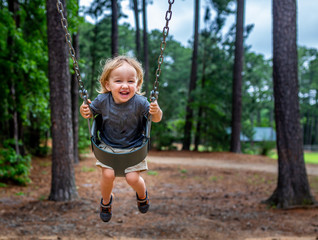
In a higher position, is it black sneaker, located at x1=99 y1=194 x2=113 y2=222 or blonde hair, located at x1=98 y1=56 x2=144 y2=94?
blonde hair, located at x1=98 y1=56 x2=144 y2=94

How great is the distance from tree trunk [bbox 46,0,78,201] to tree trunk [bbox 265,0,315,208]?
506 centimetres

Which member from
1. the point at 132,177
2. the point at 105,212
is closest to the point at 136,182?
the point at 132,177

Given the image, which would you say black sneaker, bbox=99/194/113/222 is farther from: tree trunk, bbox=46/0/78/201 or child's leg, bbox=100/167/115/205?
tree trunk, bbox=46/0/78/201

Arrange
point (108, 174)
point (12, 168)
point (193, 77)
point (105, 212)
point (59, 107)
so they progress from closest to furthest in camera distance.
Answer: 1. point (108, 174)
2. point (105, 212)
3. point (59, 107)
4. point (12, 168)
5. point (193, 77)

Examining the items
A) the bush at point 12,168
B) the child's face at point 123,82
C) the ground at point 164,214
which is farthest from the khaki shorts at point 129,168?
the bush at point 12,168

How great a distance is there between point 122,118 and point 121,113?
0.05 meters

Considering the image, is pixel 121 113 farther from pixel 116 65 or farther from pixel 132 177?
pixel 132 177

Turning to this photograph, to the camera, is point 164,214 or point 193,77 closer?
point 164,214

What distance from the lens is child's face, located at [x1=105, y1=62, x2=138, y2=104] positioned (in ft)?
8.87

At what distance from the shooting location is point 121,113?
2.78m

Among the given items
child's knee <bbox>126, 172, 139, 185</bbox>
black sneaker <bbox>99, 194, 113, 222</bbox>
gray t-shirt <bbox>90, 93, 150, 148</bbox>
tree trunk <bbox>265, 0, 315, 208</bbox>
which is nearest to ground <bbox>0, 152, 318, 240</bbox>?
tree trunk <bbox>265, 0, 315, 208</bbox>

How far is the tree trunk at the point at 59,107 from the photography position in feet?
22.8

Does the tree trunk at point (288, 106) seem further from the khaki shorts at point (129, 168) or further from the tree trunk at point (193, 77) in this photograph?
the tree trunk at point (193, 77)

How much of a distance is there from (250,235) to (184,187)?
4.27 meters
